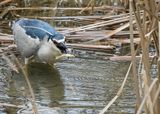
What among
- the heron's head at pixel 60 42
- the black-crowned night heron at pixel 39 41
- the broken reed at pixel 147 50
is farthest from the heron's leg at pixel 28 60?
the broken reed at pixel 147 50

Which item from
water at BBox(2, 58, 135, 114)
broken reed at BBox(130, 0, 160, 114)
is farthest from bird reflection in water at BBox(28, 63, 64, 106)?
broken reed at BBox(130, 0, 160, 114)

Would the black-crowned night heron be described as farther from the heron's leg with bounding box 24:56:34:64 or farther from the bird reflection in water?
the bird reflection in water

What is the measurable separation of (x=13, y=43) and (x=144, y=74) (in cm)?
313

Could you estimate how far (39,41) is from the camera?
493 cm

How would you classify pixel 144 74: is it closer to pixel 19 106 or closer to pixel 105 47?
pixel 19 106

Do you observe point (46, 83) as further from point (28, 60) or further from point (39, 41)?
point (28, 60)

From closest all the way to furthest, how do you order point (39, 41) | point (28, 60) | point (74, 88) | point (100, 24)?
point (74, 88)
point (39, 41)
point (28, 60)
point (100, 24)

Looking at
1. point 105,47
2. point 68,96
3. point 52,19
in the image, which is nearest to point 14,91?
point 68,96

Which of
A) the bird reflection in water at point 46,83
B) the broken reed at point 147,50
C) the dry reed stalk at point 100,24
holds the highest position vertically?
the broken reed at point 147,50

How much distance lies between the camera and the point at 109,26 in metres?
6.09

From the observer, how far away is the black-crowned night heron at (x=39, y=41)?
4.77 meters

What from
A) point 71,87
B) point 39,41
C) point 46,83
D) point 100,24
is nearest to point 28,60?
point 39,41

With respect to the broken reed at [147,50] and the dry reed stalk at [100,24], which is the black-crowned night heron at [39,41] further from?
the broken reed at [147,50]

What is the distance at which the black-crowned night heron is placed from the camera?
477cm
